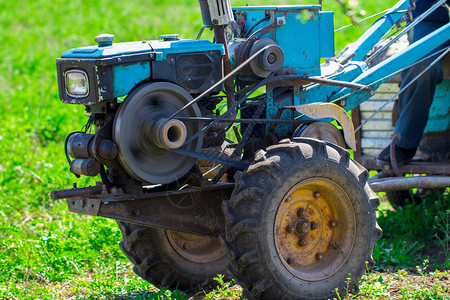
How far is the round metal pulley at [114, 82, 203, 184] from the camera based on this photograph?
4.69m

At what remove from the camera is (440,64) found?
21.1 feet

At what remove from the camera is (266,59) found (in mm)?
5188

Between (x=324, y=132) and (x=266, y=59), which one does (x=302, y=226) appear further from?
(x=266, y=59)

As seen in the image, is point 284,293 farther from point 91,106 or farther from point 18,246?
point 18,246

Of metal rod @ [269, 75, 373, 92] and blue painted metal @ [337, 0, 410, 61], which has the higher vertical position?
blue painted metal @ [337, 0, 410, 61]

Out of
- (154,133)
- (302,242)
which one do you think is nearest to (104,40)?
(154,133)

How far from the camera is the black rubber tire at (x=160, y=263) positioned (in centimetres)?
547

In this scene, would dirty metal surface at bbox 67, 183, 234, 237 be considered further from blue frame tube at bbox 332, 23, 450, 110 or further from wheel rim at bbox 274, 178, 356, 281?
blue frame tube at bbox 332, 23, 450, 110

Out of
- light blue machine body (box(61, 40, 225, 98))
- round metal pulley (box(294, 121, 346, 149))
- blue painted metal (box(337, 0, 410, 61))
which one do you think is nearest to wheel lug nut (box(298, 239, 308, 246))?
round metal pulley (box(294, 121, 346, 149))

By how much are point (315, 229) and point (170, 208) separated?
1009 millimetres

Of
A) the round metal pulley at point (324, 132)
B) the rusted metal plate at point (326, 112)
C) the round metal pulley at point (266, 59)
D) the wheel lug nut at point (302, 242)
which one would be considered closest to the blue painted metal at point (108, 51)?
the round metal pulley at point (266, 59)

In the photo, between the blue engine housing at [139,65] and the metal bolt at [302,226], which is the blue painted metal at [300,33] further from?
the metal bolt at [302,226]

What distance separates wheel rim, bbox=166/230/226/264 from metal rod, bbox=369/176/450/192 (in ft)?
4.87

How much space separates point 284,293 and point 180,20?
15.4 meters
